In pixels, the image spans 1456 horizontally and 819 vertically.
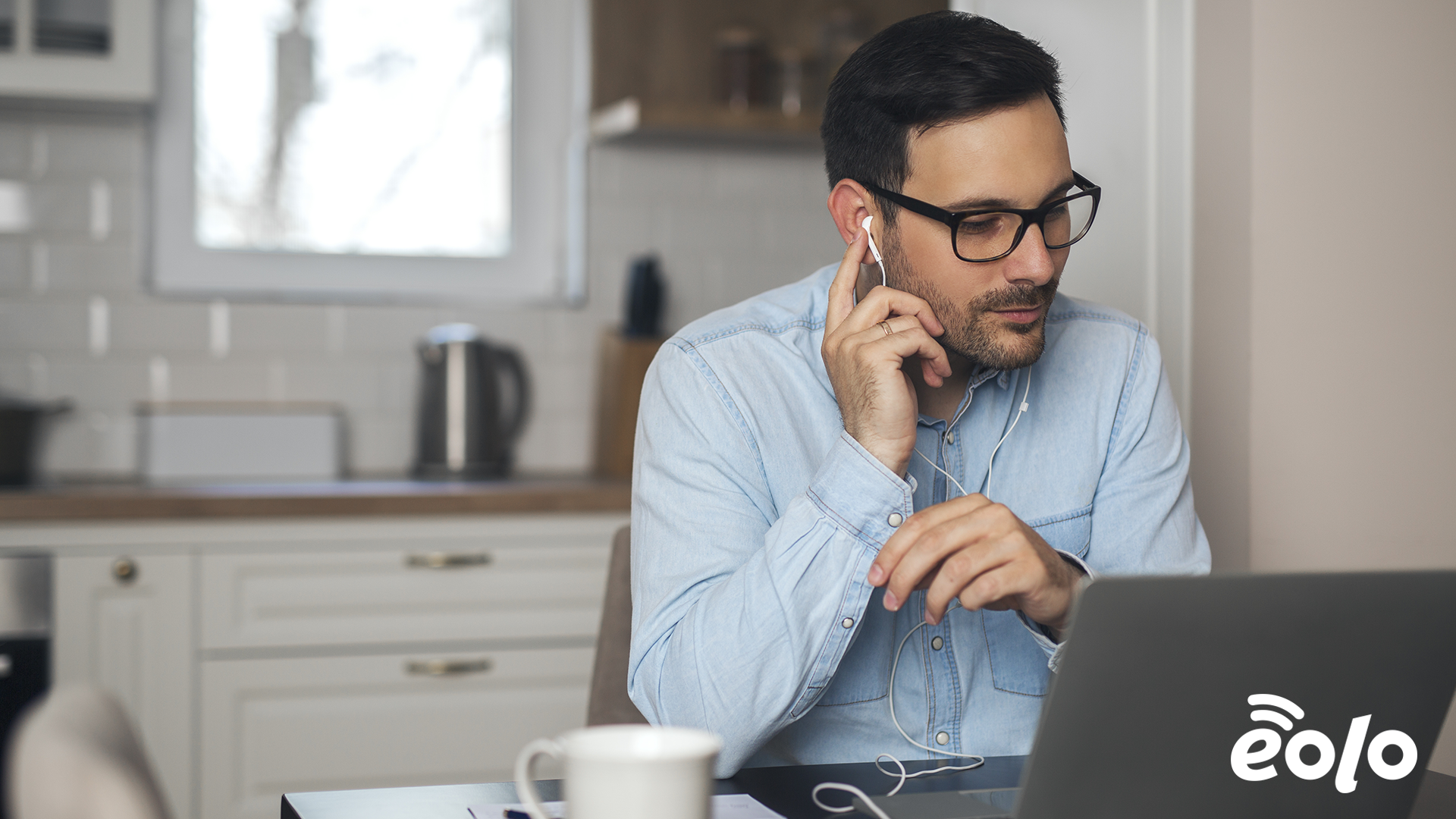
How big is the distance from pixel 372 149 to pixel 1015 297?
214 cm

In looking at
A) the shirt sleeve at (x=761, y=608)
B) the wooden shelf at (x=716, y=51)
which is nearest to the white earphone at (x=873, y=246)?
the shirt sleeve at (x=761, y=608)

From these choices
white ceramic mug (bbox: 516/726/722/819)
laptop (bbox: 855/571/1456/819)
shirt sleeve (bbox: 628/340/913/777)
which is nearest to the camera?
white ceramic mug (bbox: 516/726/722/819)

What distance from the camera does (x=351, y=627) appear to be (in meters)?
2.30

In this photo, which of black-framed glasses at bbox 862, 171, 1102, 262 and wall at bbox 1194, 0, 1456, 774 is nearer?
black-framed glasses at bbox 862, 171, 1102, 262

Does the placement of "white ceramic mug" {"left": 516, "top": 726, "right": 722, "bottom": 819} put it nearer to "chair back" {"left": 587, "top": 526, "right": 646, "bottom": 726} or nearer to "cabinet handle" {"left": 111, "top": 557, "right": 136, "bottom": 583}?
"chair back" {"left": 587, "top": 526, "right": 646, "bottom": 726}

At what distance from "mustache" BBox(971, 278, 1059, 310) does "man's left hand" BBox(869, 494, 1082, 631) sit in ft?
1.00

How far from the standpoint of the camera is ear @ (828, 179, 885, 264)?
1.28 meters

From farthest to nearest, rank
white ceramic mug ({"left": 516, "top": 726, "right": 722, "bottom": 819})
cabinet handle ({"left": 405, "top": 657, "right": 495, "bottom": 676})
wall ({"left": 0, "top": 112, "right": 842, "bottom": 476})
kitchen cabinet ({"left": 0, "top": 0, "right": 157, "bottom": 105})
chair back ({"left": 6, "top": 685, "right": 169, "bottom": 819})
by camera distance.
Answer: wall ({"left": 0, "top": 112, "right": 842, "bottom": 476}) < kitchen cabinet ({"left": 0, "top": 0, "right": 157, "bottom": 105}) < cabinet handle ({"left": 405, "top": 657, "right": 495, "bottom": 676}) < white ceramic mug ({"left": 516, "top": 726, "right": 722, "bottom": 819}) < chair back ({"left": 6, "top": 685, "right": 169, "bottom": 819})

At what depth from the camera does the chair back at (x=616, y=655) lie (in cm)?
133

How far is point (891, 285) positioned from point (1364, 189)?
2.18 ft

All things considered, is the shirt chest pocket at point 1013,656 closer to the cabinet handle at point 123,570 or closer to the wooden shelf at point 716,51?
the cabinet handle at point 123,570

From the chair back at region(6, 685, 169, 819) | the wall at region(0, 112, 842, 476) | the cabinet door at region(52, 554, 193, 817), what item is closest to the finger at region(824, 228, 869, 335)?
the chair back at region(6, 685, 169, 819)

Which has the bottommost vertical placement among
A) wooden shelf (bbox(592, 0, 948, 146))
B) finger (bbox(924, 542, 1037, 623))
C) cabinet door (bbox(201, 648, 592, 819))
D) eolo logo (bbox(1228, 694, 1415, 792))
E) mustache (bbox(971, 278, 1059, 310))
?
cabinet door (bbox(201, 648, 592, 819))

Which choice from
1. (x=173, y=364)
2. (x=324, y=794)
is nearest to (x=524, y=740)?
(x=173, y=364)
